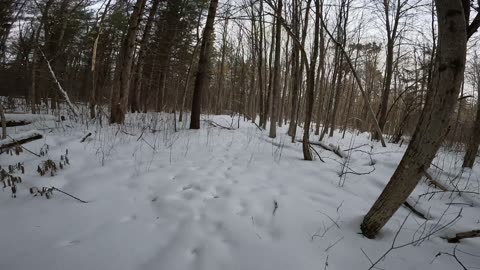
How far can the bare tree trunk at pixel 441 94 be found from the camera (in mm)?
1520

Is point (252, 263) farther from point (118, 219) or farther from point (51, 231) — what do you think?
point (51, 231)

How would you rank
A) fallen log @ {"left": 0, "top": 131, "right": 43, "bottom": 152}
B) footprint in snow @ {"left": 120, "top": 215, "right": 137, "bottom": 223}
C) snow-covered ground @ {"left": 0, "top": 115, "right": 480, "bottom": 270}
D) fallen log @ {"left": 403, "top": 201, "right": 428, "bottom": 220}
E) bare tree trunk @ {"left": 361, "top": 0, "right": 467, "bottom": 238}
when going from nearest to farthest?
bare tree trunk @ {"left": 361, "top": 0, "right": 467, "bottom": 238} → snow-covered ground @ {"left": 0, "top": 115, "right": 480, "bottom": 270} → footprint in snow @ {"left": 120, "top": 215, "right": 137, "bottom": 223} → fallen log @ {"left": 403, "top": 201, "right": 428, "bottom": 220} → fallen log @ {"left": 0, "top": 131, "right": 43, "bottom": 152}

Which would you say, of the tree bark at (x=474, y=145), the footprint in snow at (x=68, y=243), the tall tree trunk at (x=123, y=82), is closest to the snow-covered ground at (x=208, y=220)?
the footprint in snow at (x=68, y=243)

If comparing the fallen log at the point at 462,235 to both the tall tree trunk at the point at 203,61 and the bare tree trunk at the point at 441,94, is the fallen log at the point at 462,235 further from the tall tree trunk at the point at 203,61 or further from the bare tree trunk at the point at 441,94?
the tall tree trunk at the point at 203,61

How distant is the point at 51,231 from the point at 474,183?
6.11 m

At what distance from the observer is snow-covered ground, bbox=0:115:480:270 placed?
1742mm

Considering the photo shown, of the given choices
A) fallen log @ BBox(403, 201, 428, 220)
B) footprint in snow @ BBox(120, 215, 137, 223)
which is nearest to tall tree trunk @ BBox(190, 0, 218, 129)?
footprint in snow @ BBox(120, 215, 137, 223)

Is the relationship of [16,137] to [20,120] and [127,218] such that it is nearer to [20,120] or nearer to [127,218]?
[127,218]

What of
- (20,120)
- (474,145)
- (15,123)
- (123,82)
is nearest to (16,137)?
(123,82)

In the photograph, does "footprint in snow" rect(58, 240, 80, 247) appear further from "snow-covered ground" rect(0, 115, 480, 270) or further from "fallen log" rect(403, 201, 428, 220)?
"fallen log" rect(403, 201, 428, 220)

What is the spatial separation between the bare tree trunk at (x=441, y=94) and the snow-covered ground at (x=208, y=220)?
0.67m

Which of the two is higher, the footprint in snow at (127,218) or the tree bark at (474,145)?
the tree bark at (474,145)

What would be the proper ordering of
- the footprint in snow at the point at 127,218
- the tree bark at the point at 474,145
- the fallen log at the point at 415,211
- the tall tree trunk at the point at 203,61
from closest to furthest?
the footprint in snow at the point at 127,218, the fallen log at the point at 415,211, the tree bark at the point at 474,145, the tall tree trunk at the point at 203,61

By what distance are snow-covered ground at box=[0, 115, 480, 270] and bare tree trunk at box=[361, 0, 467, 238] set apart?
0.67m
